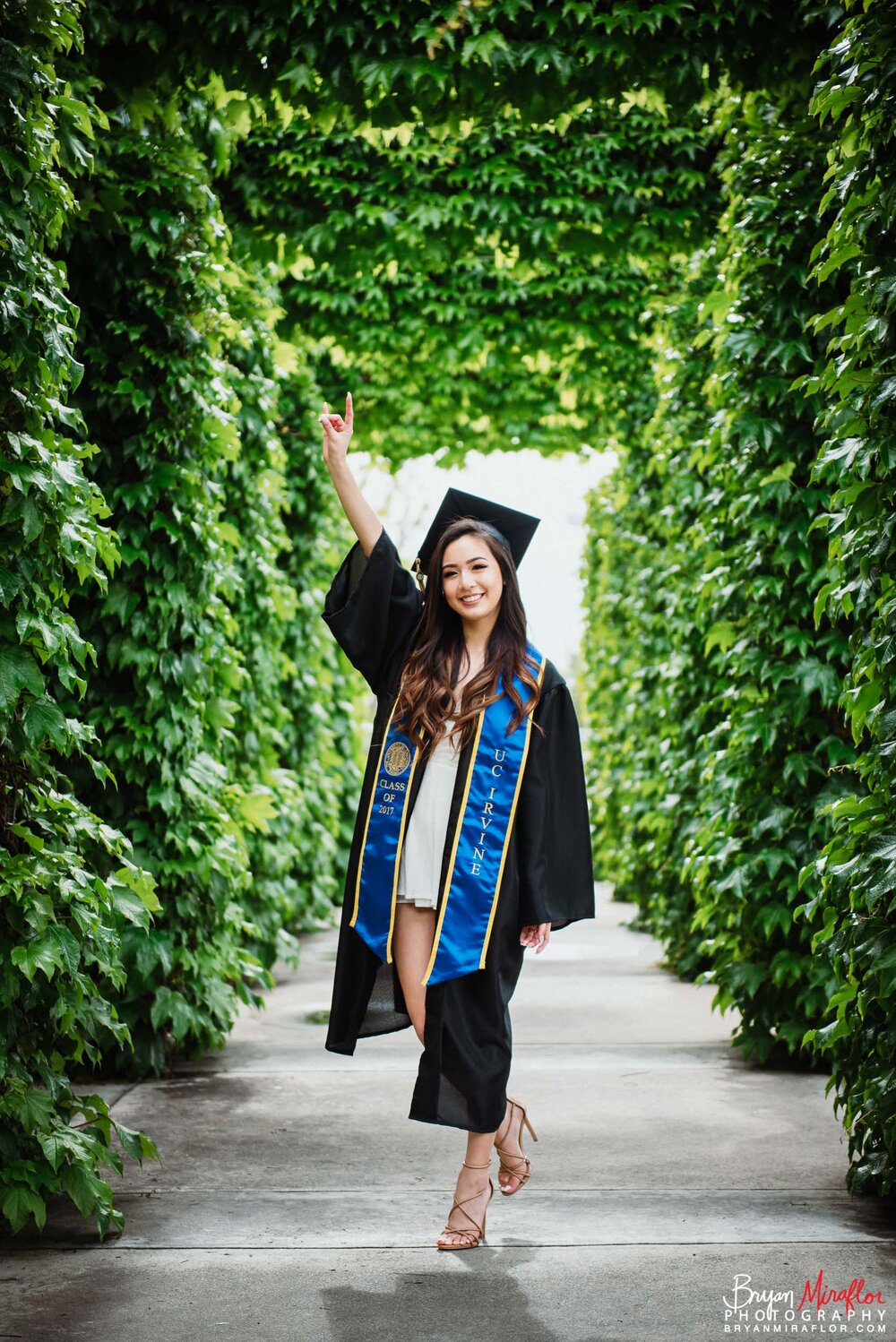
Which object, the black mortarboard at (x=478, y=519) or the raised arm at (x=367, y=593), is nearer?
the raised arm at (x=367, y=593)

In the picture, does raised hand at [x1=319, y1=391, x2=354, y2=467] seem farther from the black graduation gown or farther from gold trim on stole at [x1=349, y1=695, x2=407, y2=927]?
gold trim on stole at [x1=349, y1=695, x2=407, y2=927]

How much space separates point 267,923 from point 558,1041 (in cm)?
203

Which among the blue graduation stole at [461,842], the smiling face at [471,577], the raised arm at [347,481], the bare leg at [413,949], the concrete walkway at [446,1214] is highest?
the raised arm at [347,481]

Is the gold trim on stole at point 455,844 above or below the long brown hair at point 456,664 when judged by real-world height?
below

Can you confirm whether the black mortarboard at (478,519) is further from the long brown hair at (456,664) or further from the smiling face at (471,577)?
the smiling face at (471,577)

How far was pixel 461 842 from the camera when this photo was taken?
3.59 m

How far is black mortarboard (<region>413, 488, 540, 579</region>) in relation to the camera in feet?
12.9

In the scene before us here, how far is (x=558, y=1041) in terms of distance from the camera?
21.7ft

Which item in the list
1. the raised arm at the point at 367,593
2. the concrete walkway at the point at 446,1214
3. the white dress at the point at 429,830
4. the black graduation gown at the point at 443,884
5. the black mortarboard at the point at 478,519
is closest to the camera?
the concrete walkway at the point at 446,1214

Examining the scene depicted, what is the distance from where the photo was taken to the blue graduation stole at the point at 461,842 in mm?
3564

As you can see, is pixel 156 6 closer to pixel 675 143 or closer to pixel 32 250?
pixel 32 250

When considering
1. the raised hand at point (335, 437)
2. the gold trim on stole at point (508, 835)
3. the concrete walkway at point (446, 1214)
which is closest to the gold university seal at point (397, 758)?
the gold trim on stole at point (508, 835)

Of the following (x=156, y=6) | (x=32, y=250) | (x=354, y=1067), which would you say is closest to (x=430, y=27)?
(x=156, y=6)

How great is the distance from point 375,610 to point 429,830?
0.65 m
